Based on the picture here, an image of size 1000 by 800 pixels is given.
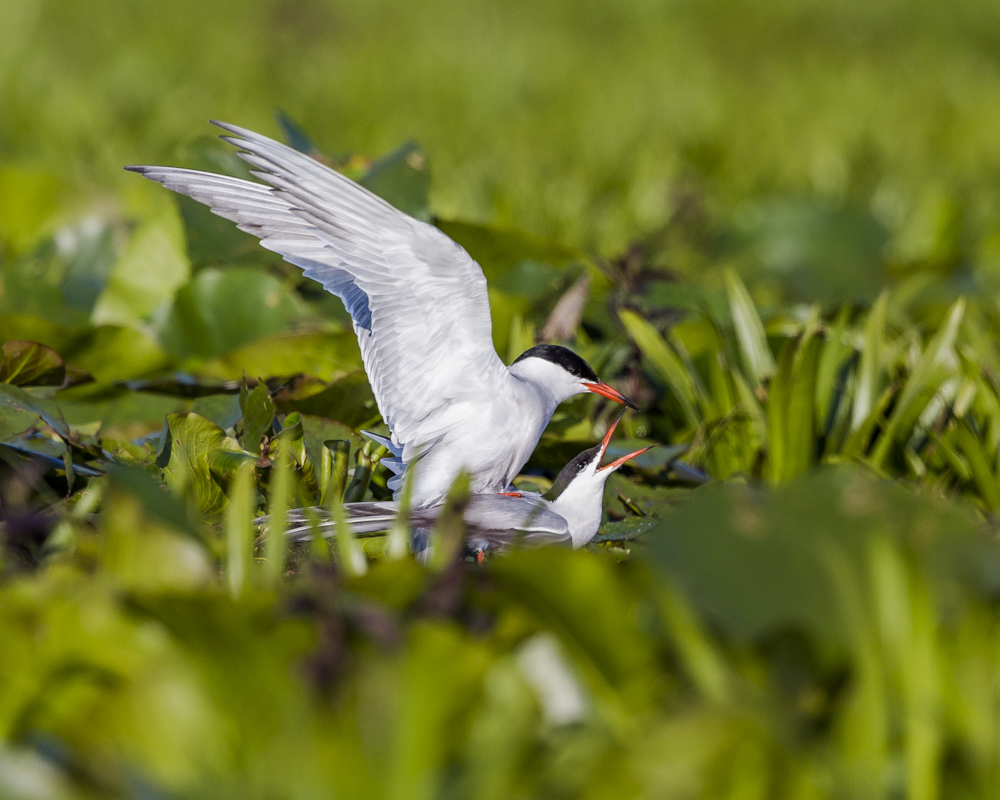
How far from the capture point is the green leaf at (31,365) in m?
1.99

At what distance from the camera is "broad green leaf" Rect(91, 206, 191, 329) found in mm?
2822

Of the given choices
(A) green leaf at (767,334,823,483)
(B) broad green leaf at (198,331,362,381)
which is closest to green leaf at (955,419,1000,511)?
(A) green leaf at (767,334,823,483)

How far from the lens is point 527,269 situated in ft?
8.68

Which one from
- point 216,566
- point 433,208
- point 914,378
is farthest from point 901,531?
point 433,208

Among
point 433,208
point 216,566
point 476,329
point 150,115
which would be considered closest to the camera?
point 216,566

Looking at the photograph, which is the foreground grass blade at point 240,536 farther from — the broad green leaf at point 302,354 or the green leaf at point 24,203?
the green leaf at point 24,203

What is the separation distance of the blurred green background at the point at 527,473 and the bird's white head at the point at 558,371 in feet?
0.90

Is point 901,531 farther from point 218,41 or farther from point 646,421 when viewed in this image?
point 218,41

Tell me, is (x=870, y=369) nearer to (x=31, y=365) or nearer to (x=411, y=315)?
(x=411, y=315)

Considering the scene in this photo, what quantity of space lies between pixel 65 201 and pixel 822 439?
8.32ft

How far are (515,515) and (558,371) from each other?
0.35m

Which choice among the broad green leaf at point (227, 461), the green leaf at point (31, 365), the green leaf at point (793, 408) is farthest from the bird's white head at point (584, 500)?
the green leaf at point (31, 365)

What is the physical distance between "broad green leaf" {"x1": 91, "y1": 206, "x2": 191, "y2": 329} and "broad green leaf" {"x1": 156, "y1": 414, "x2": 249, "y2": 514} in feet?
3.89

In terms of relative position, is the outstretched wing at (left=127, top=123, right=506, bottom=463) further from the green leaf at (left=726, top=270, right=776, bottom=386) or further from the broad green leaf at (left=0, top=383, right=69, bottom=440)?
the green leaf at (left=726, top=270, right=776, bottom=386)
